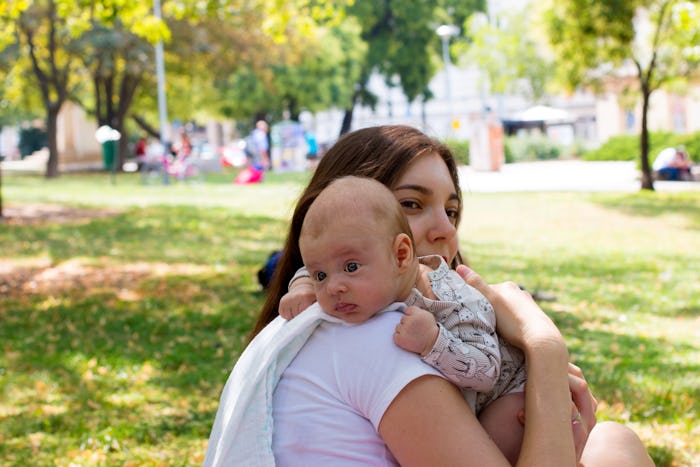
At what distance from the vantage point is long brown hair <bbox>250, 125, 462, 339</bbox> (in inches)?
93.9

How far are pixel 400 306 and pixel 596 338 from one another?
637cm

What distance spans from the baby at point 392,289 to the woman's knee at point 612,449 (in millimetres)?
383

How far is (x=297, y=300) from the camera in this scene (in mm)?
2123

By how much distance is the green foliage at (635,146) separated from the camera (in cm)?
3409

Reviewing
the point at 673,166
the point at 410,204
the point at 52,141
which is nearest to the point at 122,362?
the point at 410,204

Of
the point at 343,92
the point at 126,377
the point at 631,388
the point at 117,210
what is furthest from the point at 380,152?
the point at 343,92

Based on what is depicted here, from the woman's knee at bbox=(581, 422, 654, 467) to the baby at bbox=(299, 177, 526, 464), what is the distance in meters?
0.38

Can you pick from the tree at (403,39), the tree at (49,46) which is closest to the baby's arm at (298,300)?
the tree at (49,46)

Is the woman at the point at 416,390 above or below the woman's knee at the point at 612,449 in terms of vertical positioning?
above

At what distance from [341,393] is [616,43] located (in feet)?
71.2

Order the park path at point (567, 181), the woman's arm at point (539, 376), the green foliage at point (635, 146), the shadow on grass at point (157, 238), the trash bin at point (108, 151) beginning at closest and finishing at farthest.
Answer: the woman's arm at point (539, 376)
the shadow on grass at point (157, 238)
the park path at point (567, 181)
the green foliage at point (635, 146)
the trash bin at point (108, 151)

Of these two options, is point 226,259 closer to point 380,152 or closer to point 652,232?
point 652,232

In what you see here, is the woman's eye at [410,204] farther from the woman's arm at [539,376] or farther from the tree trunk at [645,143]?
the tree trunk at [645,143]

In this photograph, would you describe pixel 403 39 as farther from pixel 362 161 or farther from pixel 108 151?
pixel 362 161
